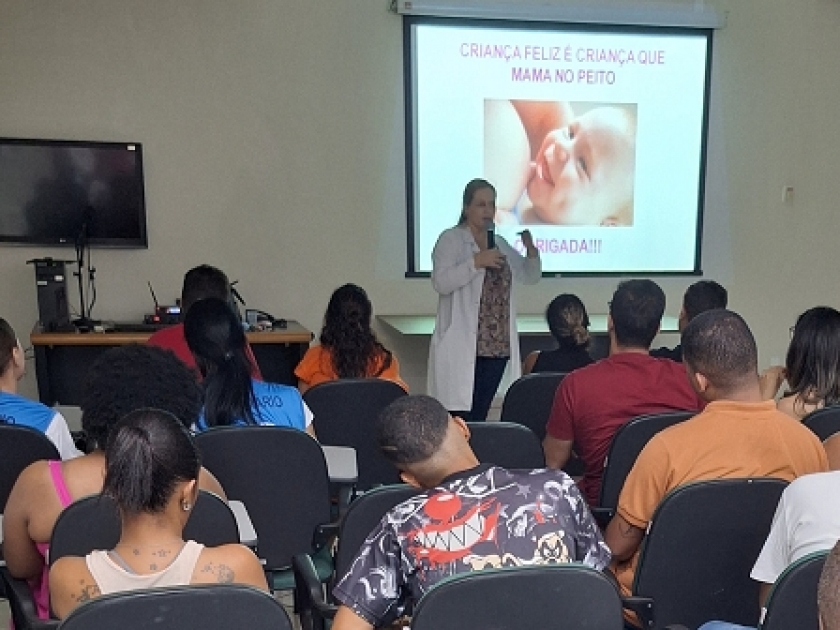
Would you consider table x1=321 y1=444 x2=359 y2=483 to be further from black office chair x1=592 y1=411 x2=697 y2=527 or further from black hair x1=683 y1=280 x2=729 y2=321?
black hair x1=683 y1=280 x2=729 y2=321

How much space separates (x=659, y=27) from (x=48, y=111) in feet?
13.1

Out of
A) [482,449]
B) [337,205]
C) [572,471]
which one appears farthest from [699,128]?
[482,449]

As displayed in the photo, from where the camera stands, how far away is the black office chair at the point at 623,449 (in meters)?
2.16

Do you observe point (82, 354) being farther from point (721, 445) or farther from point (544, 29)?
point (721, 445)

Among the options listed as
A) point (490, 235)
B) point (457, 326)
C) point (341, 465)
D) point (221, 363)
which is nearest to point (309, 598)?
point (341, 465)

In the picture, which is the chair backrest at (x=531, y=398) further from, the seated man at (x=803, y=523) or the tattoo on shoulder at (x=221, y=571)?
the tattoo on shoulder at (x=221, y=571)

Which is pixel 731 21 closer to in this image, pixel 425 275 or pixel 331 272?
pixel 425 275

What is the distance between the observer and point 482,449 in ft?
7.29

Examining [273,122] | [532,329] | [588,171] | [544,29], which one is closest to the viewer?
[532,329]

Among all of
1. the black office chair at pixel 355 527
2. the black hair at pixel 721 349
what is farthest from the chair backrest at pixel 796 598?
the black office chair at pixel 355 527

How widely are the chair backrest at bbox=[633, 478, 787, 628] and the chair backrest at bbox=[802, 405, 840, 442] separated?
2.23ft

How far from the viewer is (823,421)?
2.21 metres

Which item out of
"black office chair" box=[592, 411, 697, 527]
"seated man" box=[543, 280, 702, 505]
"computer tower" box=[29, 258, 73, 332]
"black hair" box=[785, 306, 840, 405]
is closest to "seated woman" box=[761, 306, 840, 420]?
"black hair" box=[785, 306, 840, 405]

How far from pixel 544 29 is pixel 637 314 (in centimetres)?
345
